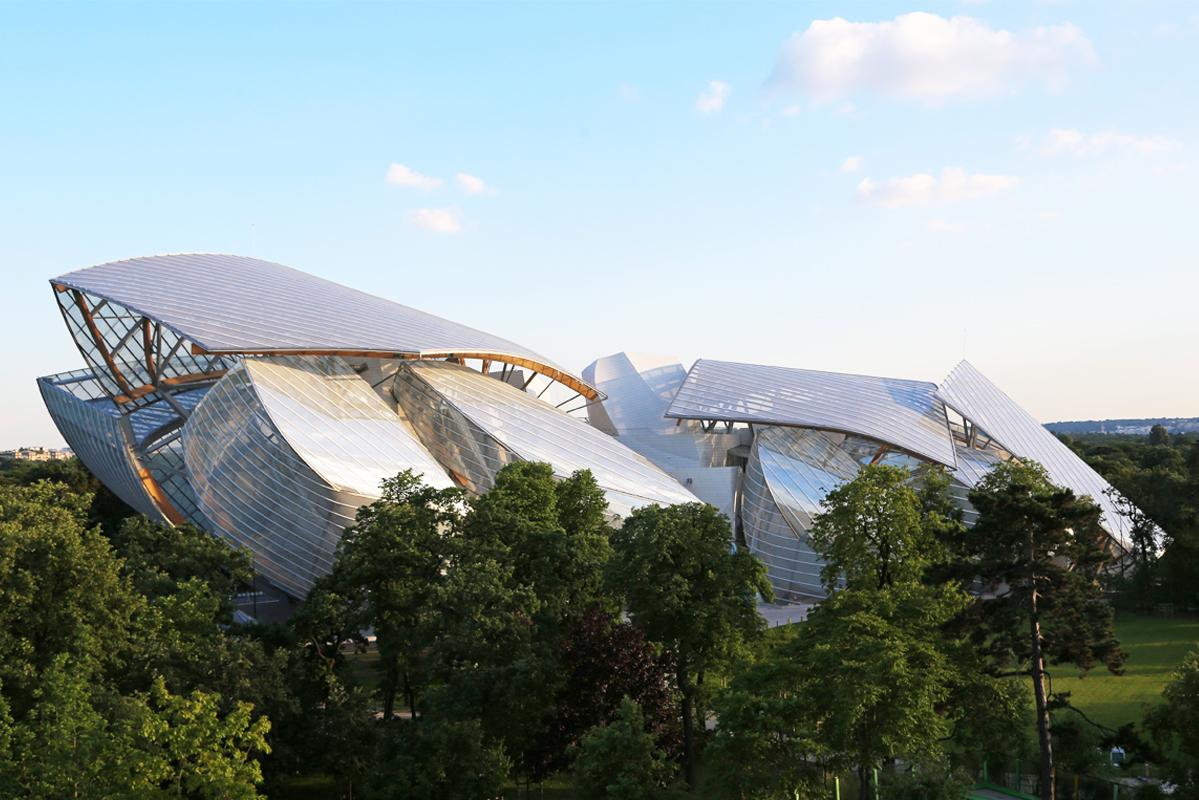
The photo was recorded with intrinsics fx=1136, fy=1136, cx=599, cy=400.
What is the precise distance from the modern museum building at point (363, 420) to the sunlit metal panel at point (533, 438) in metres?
0.11

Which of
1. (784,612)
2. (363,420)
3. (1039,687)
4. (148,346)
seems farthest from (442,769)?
(148,346)

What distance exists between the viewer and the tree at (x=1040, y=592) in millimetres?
22844

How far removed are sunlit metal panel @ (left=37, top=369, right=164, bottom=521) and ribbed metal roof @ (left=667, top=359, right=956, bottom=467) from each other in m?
25.4

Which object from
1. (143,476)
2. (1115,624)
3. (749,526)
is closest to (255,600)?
(143,476)

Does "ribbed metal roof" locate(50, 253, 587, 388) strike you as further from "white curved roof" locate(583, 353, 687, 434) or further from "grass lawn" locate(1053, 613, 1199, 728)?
"grass lawn" locate(1053, 613, 1199, 728)

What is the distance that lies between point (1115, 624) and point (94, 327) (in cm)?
4622

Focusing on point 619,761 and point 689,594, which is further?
point 689,594

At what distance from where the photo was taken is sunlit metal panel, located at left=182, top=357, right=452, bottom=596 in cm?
4291

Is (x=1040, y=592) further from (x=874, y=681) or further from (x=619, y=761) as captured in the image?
(x=619, y=761)

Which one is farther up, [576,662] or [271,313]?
[271,313]

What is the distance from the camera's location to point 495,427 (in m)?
50.6

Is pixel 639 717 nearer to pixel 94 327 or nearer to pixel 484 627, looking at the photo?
pixel 484 627

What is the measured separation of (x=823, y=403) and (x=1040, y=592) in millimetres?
33358

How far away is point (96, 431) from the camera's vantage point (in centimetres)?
5353
